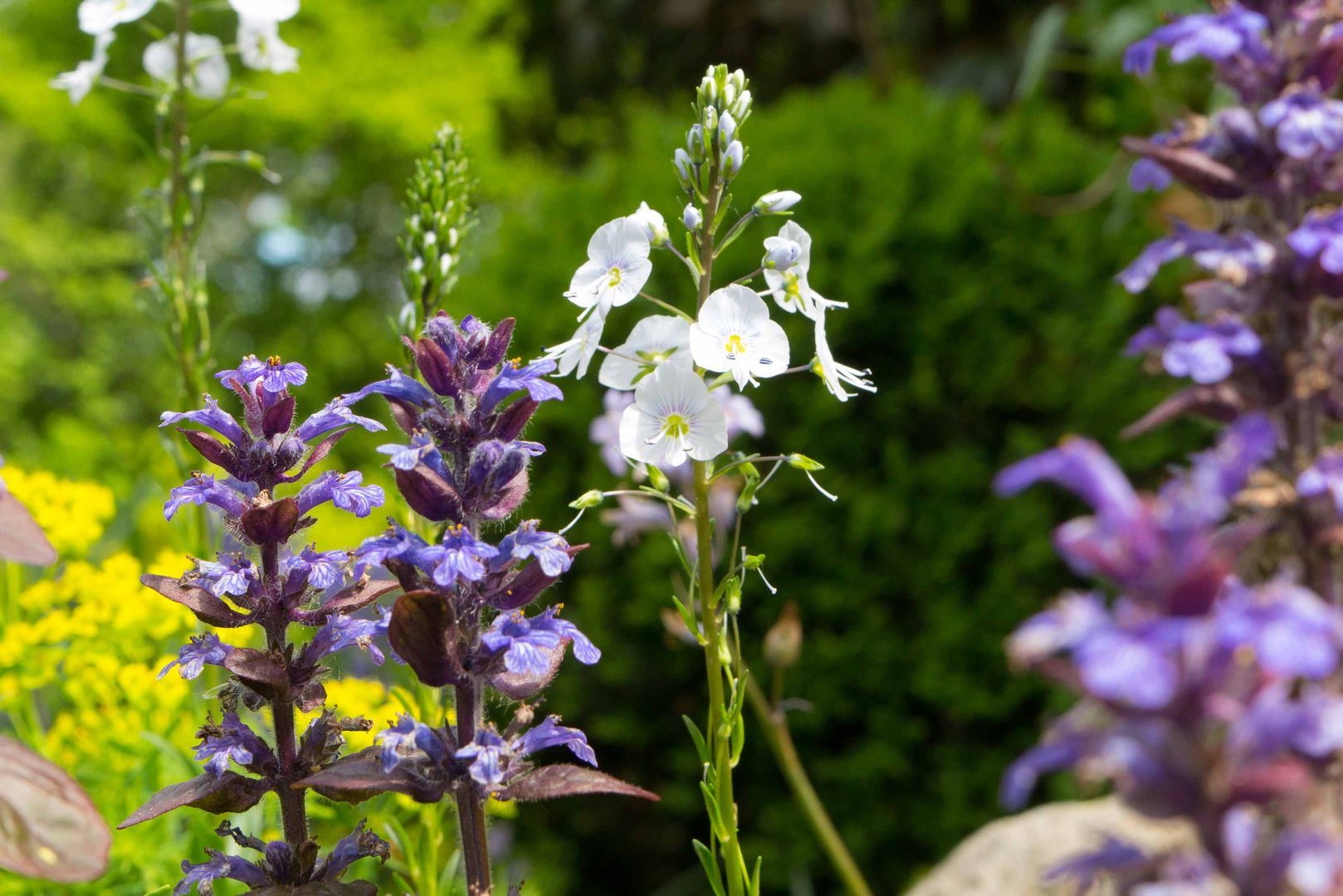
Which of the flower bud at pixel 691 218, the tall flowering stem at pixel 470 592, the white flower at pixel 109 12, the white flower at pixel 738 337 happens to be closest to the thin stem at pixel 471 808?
the tall flowering stem at pixel 470 592

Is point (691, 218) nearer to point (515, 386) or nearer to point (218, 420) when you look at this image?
point (515, 386)

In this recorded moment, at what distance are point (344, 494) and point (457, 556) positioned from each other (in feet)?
0.77

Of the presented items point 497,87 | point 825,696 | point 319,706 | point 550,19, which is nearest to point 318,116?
point 497,87

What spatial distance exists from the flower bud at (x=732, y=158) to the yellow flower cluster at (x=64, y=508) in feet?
4.76

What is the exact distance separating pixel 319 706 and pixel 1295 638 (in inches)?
40.9

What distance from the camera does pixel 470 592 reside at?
4.04ft

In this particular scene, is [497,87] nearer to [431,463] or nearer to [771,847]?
[771,847]

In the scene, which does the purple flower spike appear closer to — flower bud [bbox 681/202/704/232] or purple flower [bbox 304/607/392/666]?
purple flower [bbox 304/607/392/666]

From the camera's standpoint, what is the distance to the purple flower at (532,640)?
1.13m

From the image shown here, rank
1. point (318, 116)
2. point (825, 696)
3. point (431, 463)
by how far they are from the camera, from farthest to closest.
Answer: point (318, 116)
point (825, 696)
point (431, 463)

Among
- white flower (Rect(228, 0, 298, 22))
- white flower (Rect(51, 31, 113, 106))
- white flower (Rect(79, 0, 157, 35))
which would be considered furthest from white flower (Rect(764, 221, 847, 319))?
white flower (Rect(51, 31, 113, 106))

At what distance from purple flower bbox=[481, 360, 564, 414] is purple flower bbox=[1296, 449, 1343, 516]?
803 mm

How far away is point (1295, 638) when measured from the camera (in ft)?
2.44

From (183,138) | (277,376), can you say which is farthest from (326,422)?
(183,138)
